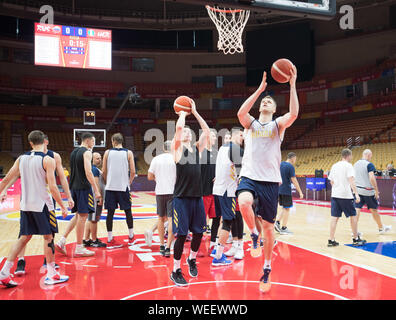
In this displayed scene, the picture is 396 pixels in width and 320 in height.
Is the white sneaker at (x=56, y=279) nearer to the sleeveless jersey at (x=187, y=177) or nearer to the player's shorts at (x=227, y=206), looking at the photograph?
the sleeveless jersey at (x=187, y=177)

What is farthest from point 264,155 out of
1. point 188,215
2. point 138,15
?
point 138,15

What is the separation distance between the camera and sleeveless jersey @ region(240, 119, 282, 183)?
149 inches

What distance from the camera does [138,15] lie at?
25.7 m

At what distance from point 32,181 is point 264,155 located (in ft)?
8.46

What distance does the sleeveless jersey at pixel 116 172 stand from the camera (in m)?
6.07

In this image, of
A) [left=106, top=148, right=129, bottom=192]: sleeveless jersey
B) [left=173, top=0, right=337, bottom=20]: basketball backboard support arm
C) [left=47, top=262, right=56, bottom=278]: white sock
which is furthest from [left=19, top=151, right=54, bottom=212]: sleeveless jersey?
[left=173, top=0, right=337, bottom=20]: basketball backboard support arm

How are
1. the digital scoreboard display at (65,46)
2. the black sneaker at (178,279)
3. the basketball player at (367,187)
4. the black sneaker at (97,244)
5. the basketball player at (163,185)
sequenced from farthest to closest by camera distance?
the digital scoreboard display at (65,46), the basketball player at (367,187), the black sneaker at (97,244), the basketball player at (163,185), the black sneaker at (178,279)

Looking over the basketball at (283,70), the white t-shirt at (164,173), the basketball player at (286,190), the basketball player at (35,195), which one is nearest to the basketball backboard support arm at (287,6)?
the basketball at (283,70)

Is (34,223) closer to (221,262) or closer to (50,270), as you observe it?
(50,270)

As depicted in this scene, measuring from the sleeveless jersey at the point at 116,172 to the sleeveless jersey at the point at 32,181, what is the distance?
213cm

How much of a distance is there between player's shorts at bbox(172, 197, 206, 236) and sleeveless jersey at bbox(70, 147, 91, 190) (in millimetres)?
1983

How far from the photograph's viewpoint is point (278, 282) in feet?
13.4
